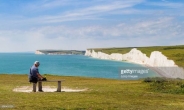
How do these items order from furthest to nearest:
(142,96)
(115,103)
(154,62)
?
(154,62)
(142,96)
(115,103)

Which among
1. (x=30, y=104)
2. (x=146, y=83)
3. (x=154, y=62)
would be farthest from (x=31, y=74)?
(x=154, y=62)

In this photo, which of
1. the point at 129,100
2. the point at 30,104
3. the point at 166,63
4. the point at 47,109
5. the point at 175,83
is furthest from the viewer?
the point at 166,63

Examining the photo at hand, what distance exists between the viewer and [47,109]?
16266mm

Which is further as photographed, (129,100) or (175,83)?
(175,83)

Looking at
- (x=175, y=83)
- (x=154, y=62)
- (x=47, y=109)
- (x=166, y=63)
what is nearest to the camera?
(x=47, y=109)

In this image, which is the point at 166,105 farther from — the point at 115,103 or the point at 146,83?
the point at 146,83

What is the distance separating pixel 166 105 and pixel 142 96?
3.59m

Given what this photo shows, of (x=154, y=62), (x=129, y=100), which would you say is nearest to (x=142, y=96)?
(x=129, y=100)

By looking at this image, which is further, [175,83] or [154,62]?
[154,62]

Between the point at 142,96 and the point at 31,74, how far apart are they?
→ 27.2 feet

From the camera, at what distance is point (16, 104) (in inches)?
677

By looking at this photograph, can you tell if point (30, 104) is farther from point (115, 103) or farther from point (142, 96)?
point (142, 96)

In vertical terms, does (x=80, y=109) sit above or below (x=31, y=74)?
below

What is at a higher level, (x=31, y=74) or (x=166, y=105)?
(x=31, y=74)
